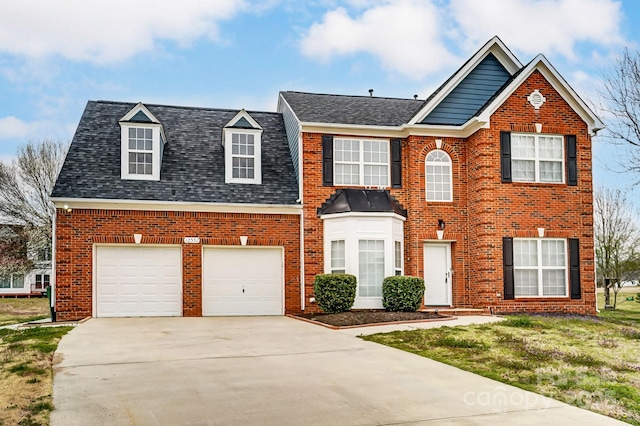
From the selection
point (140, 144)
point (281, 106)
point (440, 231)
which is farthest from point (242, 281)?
point (281, 106)

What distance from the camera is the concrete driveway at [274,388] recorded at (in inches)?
284

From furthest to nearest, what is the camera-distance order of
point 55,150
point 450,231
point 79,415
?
point 55,150 → point 450,231 → point 79,415

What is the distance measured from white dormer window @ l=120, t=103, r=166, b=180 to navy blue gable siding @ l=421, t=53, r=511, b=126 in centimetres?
835

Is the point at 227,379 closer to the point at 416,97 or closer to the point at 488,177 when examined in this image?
the point at 488,177

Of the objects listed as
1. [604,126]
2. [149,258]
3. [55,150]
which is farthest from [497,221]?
[55,150]

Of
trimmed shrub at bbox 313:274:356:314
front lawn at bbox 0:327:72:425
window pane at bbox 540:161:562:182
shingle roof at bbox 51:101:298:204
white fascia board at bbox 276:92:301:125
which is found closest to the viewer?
front lawn at bbox 0:327:72:425

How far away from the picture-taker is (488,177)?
1928cm

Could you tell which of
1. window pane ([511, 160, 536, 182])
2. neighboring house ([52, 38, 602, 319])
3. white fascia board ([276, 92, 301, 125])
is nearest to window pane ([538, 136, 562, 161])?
neighboring house ([52, 38, 602, 319])

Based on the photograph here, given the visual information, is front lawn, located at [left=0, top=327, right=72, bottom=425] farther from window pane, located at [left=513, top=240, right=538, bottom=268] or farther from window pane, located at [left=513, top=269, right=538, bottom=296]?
window pane, located at [left=513, top=240, right=538, bottom=268]

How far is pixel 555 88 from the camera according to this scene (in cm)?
1984

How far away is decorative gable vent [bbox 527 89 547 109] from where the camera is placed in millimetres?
19688

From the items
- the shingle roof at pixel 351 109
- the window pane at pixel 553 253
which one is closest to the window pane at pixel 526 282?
the window pane at pixel 553 253

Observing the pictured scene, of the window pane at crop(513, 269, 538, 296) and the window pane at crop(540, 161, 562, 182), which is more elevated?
the window pane at crop(540, 161, 562, 182)

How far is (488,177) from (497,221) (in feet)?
4.38
